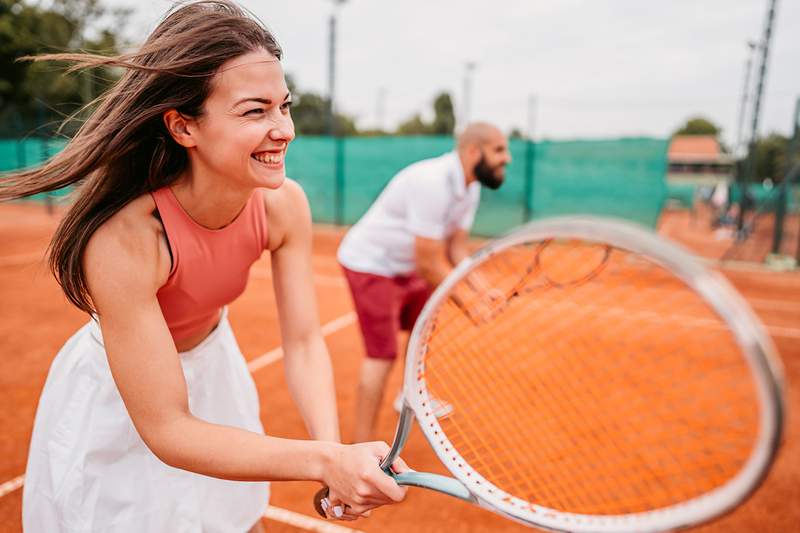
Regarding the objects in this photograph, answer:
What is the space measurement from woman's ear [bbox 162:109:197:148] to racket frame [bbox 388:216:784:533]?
1.87ft

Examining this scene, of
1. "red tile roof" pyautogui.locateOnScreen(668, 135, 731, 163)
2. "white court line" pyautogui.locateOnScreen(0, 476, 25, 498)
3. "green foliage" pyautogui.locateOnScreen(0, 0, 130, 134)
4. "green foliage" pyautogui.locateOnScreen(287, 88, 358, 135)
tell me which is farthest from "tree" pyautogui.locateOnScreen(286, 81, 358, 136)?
"red tile roof" pyautogui.locateOnScreen(668, 135, 731, 163)

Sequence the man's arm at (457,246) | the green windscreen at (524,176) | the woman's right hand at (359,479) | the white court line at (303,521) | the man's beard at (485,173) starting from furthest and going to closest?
1. the green windscreen at (524,176)
2. the man's arm at (457,246)
3. the man's beard at (485,173)
4. the white court line at (303,521)
5. the woman's right hand at (359,479)

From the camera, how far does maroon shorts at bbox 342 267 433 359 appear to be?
2703 mm

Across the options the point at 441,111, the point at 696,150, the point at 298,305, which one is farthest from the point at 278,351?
the point at 696,150

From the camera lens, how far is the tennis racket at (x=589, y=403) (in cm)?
82

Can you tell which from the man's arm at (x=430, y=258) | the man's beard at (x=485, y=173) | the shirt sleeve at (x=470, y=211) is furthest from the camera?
the shirt sleeve at (x=470, y=211)

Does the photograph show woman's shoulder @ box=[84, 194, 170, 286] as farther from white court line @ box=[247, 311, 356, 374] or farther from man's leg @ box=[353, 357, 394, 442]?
white court line @ box=[247, 311, 356, 374]

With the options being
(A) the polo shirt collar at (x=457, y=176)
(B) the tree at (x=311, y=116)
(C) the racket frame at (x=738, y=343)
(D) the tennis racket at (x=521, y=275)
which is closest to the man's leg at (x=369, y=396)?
(A) the polo shirt collar at (x=457, y=176)

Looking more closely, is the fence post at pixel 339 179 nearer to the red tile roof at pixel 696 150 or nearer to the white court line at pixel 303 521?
the white court line at pixel 303 521

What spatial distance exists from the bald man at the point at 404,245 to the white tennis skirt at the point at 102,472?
128cm

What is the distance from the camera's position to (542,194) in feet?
31.2

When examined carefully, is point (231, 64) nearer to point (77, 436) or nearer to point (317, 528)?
point (77, 436)

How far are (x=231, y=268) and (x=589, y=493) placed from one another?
1433 mm

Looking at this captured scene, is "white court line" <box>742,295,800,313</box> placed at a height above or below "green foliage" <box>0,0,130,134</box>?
below
